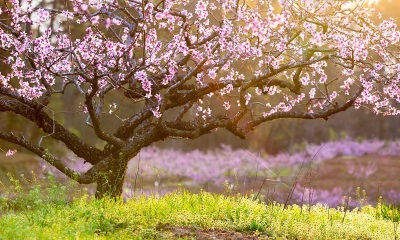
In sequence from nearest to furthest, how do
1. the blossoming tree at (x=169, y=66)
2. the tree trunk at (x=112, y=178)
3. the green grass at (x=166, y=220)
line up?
1. the green grass at (x=166, y=220)
2. the blossoming tree at (x=169, y=66)
3. the tree trunk at (x=112, y=178)

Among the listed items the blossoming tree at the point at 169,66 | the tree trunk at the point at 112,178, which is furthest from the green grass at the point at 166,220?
the blossoming tree at the point at 169,66

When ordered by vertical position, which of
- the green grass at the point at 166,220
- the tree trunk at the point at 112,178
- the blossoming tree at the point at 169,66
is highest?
the blossoming tree at the point at 169,66

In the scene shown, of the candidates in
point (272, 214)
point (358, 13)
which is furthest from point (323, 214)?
point (358, 13)

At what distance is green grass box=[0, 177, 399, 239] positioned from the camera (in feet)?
23.4

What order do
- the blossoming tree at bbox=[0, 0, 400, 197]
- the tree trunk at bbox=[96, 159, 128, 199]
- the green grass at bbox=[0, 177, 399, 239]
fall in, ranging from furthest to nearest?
the tree trunk at bbox=[96, 159, 128, 199]
the blossoming tree at bbox=[0, 0, 400, 197]
the green grass at bbox=[0, 177, 399, 239]

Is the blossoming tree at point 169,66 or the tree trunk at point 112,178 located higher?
the blossoming tree at point 169,66

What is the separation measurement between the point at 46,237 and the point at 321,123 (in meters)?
22.5

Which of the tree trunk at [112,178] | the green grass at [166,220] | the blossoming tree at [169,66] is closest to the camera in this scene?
the green grass at [166,220]

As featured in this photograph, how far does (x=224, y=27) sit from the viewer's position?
7.93 meters

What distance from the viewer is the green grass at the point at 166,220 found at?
7.13 m

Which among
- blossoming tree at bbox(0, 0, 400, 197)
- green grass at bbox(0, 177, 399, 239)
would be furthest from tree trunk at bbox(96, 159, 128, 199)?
green grass at bbox(0, 177, 399, 239)

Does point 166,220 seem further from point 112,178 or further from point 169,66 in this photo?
point 169,66

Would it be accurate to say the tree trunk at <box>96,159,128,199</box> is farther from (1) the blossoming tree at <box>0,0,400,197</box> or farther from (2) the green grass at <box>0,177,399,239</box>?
(2) the green grass at <box>0,177,399,239</box>

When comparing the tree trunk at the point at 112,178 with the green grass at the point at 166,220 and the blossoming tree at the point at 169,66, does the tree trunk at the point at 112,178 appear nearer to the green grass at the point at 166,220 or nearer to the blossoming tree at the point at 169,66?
the blossoming tree at the point at 169,66
